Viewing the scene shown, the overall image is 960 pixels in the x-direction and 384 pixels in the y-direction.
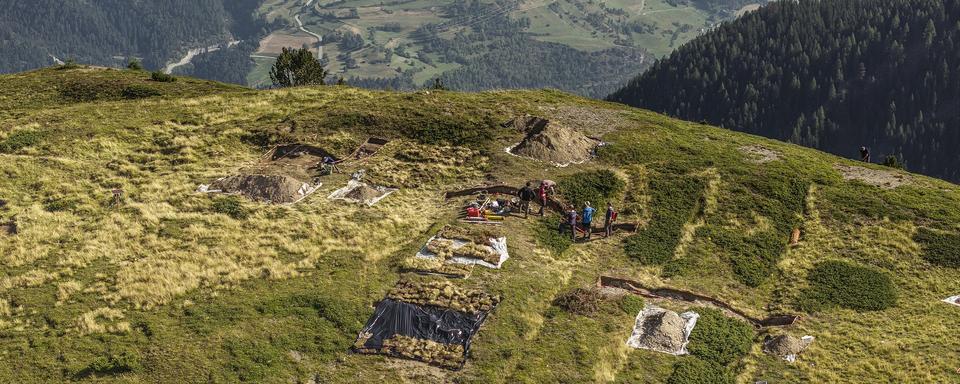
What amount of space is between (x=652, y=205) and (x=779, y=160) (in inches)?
599

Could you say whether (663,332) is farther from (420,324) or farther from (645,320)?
(420,324)

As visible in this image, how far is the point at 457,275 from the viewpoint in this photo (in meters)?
36.4

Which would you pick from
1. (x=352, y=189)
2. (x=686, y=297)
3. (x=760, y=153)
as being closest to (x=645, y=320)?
(x=686, y=297)

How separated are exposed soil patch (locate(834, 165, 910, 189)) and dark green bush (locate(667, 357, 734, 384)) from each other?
96.0ft

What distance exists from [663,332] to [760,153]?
31.0 m

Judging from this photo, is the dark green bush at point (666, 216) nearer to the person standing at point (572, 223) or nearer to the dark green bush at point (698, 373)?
the person standing at point (572, 223)

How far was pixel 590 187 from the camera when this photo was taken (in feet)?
164

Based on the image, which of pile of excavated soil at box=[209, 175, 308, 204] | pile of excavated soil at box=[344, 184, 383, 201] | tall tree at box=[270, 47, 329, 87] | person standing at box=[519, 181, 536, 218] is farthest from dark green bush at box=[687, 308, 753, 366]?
tall tree at box=[270, 47, 329, 87]

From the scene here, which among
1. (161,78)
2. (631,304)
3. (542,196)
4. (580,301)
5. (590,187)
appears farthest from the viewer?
(161,78)

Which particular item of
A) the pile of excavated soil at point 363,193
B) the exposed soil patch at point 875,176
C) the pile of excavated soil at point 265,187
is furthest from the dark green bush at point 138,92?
the exposed soil patch at point 875,176

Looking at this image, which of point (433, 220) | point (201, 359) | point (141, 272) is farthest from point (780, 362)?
point (141, 272)

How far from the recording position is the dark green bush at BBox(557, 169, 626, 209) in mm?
48500

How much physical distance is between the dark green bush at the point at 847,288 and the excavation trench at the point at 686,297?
7.98ft

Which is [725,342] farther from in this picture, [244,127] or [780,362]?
[244,127]
